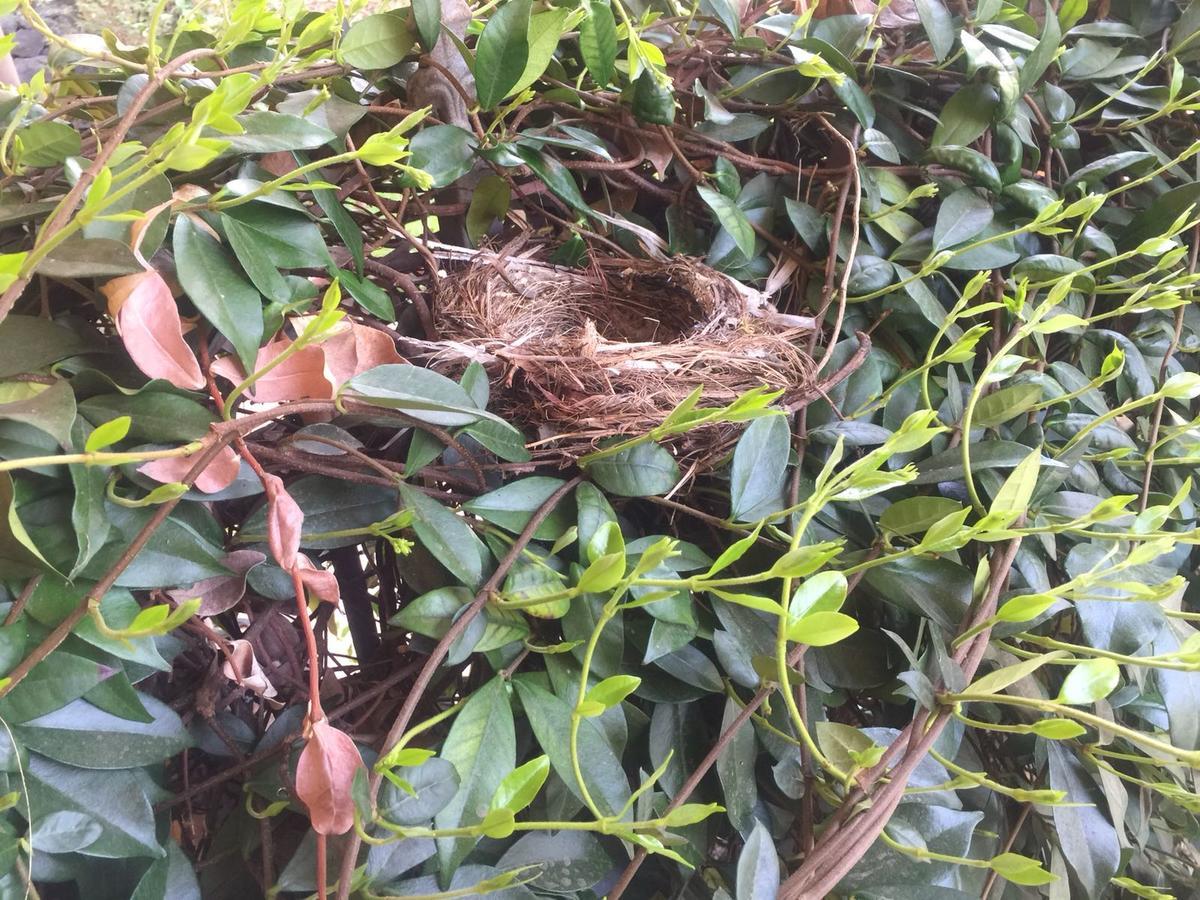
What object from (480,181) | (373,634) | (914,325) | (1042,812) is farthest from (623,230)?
(1042,812)

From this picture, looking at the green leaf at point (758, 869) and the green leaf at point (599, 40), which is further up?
the green leaf at point (599, 40)

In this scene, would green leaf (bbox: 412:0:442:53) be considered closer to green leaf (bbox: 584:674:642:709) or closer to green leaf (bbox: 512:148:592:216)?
green leaf (bbox: 512:148:592:216)

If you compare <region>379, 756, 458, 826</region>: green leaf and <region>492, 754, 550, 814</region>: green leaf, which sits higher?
<region>492, 754, 550, 814</region>: green leaf

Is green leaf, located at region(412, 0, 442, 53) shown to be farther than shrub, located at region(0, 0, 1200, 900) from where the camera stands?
Yes

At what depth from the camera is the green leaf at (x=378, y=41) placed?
459mm

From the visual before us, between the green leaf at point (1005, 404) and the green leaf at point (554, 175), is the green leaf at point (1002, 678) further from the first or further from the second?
the green leaf at point (554, 175)

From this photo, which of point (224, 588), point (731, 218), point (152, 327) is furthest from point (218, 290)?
point (731, 218)

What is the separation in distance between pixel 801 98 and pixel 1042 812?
1.89 feet

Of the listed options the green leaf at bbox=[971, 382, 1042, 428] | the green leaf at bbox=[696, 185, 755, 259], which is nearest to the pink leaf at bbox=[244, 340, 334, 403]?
the green leaf at bbox=[696, 185, 755, 259]

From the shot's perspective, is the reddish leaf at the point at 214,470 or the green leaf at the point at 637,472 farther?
the green leaf at the point at 637,472

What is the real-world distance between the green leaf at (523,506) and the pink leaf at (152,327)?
0.52 feet

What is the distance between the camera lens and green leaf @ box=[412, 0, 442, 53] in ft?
1.51

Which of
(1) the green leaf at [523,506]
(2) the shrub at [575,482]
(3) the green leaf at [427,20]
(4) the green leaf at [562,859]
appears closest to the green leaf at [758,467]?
(2) the shrub at [575,482]

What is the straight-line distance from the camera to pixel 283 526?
0.33 meters
